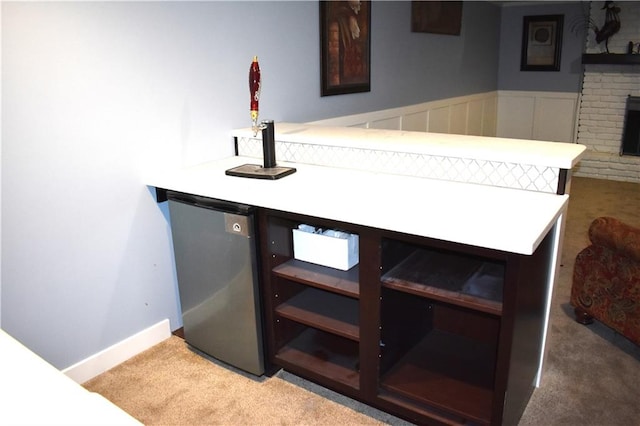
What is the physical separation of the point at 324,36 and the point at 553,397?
2.40 meters

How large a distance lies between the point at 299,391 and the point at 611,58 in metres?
5.15

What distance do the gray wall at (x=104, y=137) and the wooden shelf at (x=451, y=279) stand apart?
4.00 feet

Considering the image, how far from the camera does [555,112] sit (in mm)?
6277

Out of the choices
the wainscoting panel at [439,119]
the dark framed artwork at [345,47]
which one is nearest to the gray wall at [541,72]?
the wainscoting panel at [439,119]

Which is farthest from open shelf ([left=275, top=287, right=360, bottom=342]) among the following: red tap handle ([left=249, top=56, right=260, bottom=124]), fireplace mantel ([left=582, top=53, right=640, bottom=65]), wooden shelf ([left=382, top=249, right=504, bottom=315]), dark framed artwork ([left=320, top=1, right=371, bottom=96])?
fireplace mantel ([left=582, top=53, right=640, bottom=65])

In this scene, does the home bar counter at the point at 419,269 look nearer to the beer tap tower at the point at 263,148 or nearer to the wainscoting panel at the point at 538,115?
the beer tap tower at the point at 263,148

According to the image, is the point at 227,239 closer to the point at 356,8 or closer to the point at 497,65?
the point at 356,8

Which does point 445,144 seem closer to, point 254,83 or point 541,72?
point 254,83

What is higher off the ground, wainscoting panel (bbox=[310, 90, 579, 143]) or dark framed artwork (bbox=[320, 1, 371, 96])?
dark framed artwork (bbox=[320, 1, 371, 96])

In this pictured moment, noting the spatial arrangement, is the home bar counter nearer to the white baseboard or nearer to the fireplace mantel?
the white baseboard

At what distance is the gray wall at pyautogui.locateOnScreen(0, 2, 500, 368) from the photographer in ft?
6.31

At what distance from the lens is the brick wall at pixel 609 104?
5477mm

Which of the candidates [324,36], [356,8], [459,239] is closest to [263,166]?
[459,239]

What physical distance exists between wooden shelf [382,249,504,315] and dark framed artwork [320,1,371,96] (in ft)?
5.97
